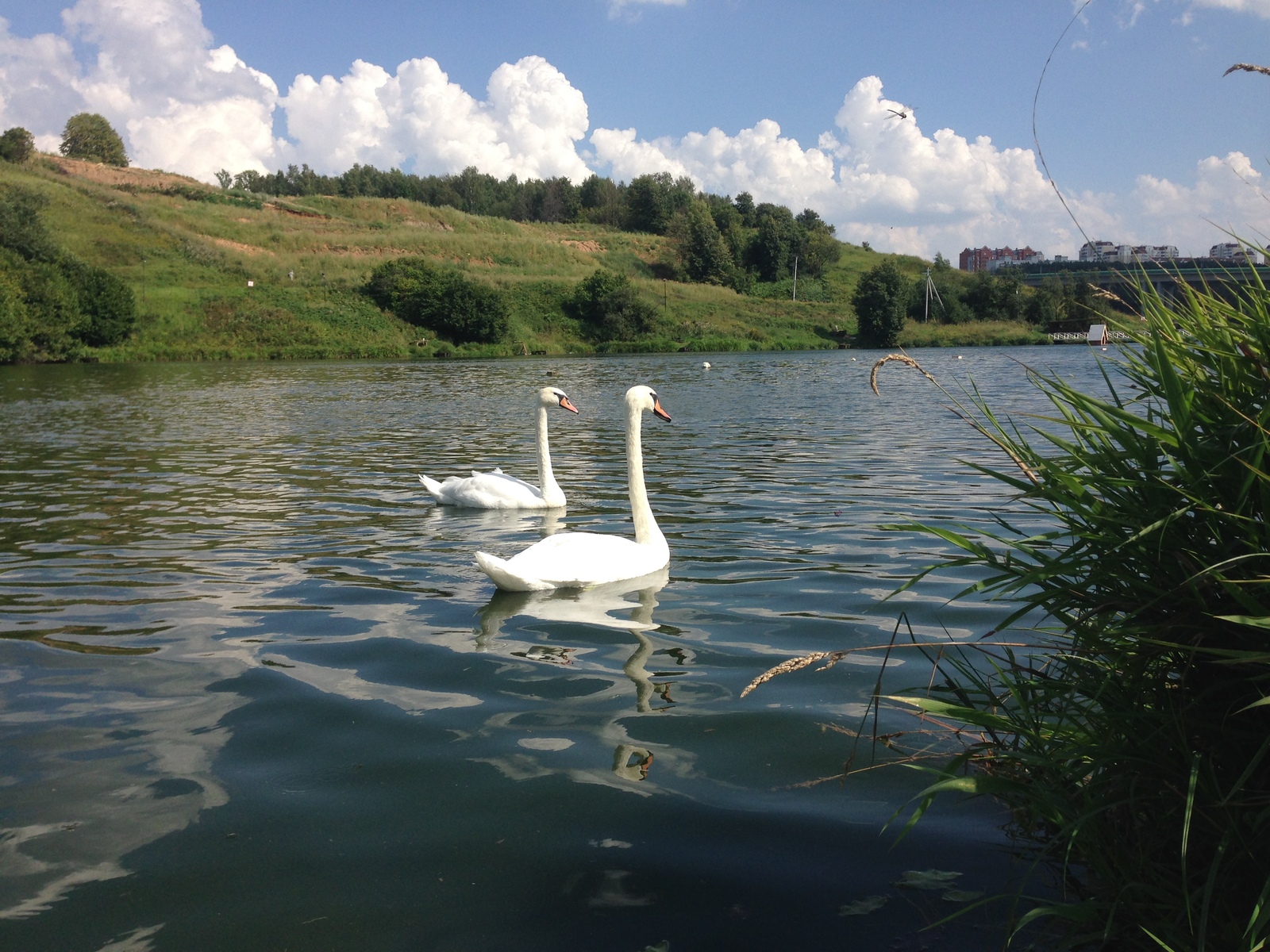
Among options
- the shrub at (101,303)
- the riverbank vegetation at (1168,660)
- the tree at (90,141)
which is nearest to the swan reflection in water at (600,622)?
the riverbank vegetation at (1168,660)

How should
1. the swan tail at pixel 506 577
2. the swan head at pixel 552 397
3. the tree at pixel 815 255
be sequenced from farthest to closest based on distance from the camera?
the tree at pixel 815 255, the swan head at pixel 552 397, the swan tail at pixel 506 577

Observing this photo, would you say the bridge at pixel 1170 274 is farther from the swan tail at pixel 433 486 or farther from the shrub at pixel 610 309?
the shrub at pixel 610 309

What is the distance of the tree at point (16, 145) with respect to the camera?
74.3 metres

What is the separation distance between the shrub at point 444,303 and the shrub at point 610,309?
7.56 meters

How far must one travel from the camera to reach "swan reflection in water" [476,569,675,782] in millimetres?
4145

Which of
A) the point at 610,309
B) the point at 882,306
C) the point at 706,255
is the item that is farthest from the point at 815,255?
the point at 610,309

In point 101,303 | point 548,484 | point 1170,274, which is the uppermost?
point 101,303

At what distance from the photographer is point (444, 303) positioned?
62.5m

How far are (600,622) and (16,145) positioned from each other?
89.5m

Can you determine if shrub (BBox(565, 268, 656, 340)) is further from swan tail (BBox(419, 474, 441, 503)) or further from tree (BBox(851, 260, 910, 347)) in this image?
swan tail (BBox(419, 474, 441, 503))

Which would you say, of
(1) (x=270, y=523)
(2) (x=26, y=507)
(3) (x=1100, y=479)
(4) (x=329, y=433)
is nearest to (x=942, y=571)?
(3) (x=1100, y=479)

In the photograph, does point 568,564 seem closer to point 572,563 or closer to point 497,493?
point 572,563

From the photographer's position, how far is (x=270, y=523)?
8.91m

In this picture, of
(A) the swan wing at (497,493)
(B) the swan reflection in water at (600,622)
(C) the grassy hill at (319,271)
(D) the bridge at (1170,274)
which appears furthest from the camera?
(C) the grassy hill at (319,271)
